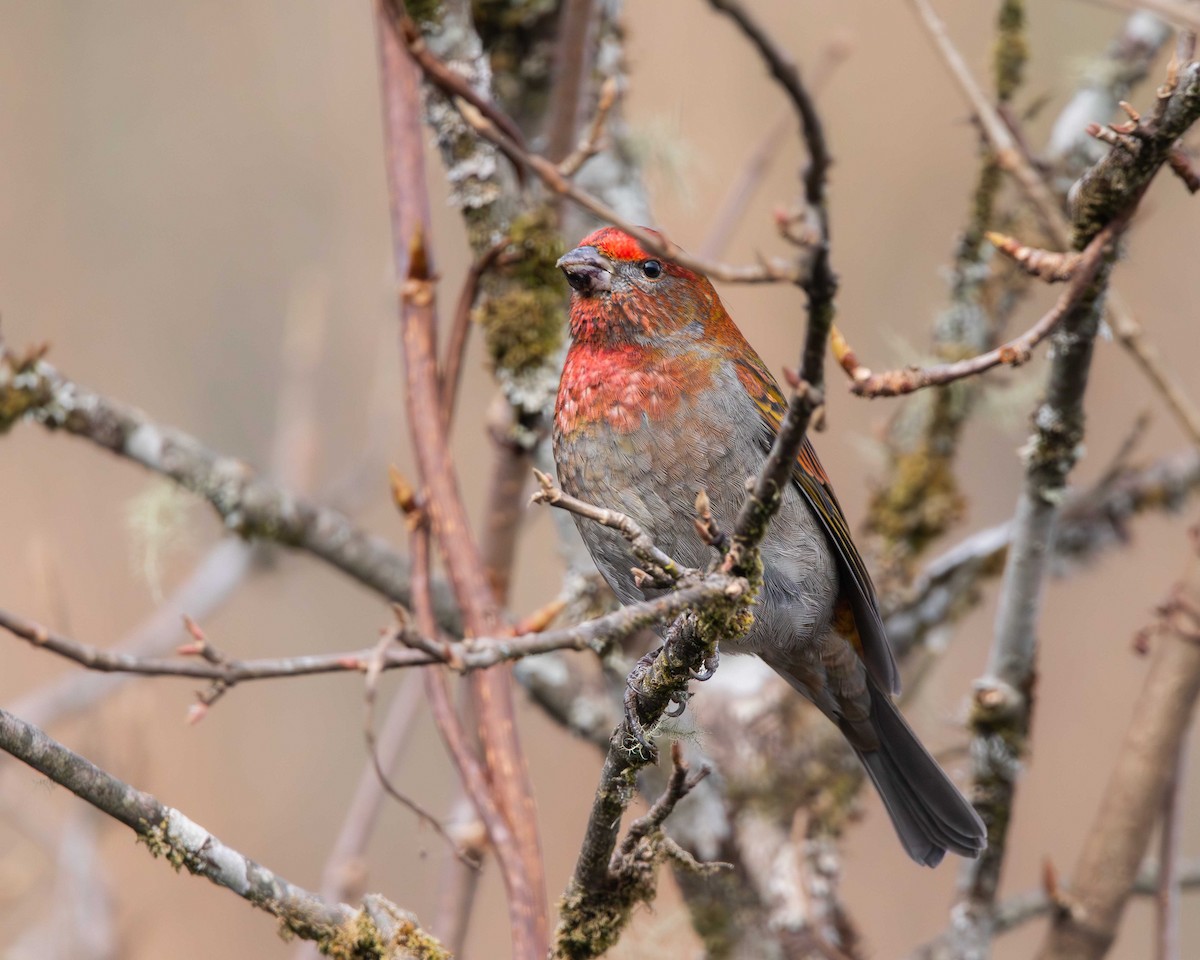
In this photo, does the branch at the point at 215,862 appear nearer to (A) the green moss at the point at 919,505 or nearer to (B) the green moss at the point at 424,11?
(B) the green moss at the point at 424,11

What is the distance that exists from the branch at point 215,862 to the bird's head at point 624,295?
168cm

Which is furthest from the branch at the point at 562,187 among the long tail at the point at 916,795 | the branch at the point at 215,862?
the long tail at the point at 916,795

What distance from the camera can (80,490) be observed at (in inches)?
221

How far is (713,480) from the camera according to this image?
2.97 m

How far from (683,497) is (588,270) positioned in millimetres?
721

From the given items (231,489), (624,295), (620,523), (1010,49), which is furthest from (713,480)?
(1010,49)

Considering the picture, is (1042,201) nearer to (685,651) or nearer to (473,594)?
(685,651)

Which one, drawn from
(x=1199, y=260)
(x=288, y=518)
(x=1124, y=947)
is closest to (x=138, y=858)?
(x=288, y=518)

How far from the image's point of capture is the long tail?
330cm

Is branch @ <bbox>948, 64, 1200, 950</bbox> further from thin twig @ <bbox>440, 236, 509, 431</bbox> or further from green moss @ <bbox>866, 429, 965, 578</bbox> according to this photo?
thin twig @ <bbox>440, 236, 509, 431</bbox>

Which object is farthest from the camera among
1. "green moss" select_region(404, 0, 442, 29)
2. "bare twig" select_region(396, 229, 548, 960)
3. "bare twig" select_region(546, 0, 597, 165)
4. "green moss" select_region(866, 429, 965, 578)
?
"green moss" select_region(866, 429, 965, 578)

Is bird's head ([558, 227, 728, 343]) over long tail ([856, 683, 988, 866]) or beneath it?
over

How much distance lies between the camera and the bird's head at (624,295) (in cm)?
328

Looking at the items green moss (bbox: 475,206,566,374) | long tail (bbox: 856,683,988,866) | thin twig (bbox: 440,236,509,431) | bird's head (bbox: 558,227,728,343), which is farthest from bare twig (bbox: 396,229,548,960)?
long tail (bbox: 856,683,988,866)
